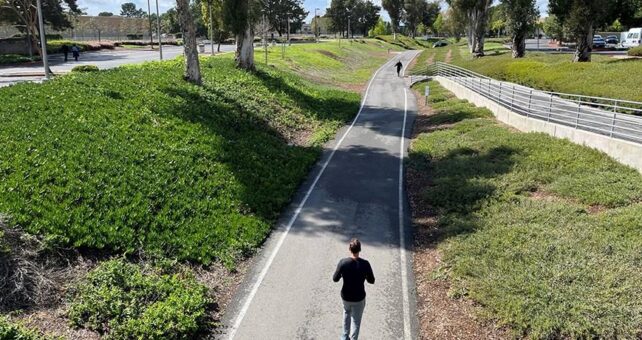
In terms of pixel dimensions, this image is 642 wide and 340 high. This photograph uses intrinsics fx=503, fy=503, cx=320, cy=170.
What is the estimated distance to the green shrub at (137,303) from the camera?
8656 millimetres

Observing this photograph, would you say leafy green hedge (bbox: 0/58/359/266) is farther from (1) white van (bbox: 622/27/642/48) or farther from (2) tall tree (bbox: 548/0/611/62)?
(1) white van (bbox: 622/27/642/48)

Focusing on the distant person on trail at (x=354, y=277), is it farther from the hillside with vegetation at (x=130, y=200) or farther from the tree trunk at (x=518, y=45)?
the tree trunk at (x=518, y=45)

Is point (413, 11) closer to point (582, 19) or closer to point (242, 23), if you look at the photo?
point (582, 19)

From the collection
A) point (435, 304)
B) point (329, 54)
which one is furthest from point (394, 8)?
point (435, 304)

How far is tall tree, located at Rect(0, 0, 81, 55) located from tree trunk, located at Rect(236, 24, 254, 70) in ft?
88.9

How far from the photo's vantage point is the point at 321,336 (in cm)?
891

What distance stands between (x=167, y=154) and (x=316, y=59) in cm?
4486

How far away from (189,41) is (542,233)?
18.6 meters

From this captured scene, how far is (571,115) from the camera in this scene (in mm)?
20844

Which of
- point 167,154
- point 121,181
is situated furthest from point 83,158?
point 167,154

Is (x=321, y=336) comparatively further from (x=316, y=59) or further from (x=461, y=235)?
(x=316, y=59)

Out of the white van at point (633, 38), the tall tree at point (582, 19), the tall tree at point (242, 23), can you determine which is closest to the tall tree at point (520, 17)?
the tall tree at point (582, 19)

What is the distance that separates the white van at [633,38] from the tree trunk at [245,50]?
175 feet

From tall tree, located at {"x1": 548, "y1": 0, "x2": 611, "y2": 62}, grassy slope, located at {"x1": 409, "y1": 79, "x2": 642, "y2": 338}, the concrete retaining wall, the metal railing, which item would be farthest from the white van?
grassy slope, located at {"x1": 409, "y1": 79, "x2": 642, "y2": 338}
